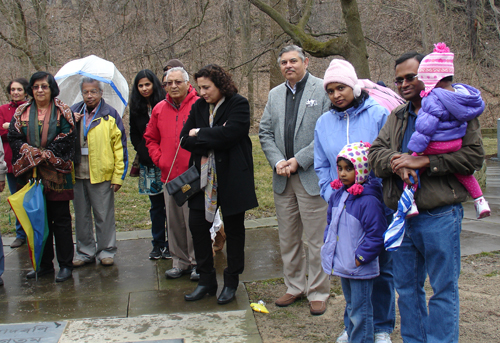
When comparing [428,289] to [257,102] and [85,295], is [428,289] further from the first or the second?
[257,102]

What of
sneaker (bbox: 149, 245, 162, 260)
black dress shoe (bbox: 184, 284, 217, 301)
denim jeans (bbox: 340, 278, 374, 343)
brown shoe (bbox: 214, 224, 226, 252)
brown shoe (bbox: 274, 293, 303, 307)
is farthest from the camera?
brown shoe (bbox: 214, 224, 226, 252)

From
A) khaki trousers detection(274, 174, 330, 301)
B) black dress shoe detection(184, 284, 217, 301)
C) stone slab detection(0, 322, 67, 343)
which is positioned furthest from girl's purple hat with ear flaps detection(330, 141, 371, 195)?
stone slab detection(0, 322, 67, 343)

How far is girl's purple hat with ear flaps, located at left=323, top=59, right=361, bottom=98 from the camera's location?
324cm

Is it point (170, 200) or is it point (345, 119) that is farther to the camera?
point (170, 200)

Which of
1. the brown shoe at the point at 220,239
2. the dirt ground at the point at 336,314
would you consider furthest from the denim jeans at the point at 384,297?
the brown shoe at the point at 220,239

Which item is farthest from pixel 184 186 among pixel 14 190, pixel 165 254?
pixel 14 190

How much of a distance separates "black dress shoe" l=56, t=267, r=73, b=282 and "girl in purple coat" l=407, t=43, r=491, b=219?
11.1 ft

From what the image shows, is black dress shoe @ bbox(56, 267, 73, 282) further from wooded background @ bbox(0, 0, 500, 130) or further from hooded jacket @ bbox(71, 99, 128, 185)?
wooded background @ bbox(0, 0, 500, 130)

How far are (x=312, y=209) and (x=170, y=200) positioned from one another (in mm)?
1520

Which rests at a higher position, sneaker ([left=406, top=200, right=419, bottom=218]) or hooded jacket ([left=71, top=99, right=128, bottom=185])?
hooded jacket ([left=71, top=99, right=128, bottom=185])

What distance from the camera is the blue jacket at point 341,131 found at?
3297mm

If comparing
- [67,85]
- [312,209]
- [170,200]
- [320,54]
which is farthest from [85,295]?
[320,54]

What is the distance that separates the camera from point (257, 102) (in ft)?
74.0

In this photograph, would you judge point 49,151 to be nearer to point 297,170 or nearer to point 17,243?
point 17,243
